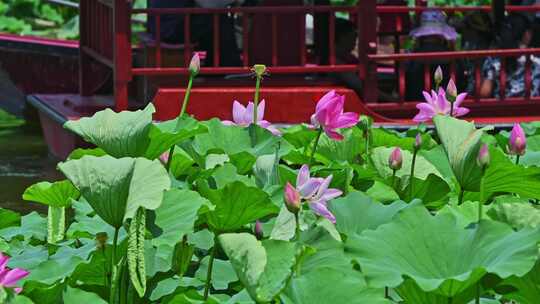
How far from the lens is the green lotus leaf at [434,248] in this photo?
6.75 feet

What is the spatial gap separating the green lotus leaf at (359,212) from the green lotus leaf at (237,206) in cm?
13

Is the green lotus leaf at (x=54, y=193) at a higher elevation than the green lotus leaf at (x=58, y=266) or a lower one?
higher

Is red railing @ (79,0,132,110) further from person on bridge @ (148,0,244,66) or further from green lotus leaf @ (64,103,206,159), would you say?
green lotus leaf @ (64,103,206,159)

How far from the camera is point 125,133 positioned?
8.74 feet

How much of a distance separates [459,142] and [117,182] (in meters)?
0.65

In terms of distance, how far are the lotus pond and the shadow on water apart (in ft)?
15.0

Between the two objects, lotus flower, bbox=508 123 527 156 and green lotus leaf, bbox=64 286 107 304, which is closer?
green lotus leaf, bbox=64 286 107 304

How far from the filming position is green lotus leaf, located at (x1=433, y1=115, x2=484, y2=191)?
250 cm

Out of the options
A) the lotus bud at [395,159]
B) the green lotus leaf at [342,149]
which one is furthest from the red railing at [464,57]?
the lotus bud at [395,159]

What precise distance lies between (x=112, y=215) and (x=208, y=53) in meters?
6.16

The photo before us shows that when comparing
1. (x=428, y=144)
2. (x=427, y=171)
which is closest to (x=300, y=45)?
(x=428, y=144)

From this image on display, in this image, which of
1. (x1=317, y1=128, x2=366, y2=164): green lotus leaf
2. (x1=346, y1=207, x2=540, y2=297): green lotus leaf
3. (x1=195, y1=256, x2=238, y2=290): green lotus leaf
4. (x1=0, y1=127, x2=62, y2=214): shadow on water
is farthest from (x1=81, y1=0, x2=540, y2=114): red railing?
(x1=346, y1=207, x2=540, y2=297): green lotus leaf

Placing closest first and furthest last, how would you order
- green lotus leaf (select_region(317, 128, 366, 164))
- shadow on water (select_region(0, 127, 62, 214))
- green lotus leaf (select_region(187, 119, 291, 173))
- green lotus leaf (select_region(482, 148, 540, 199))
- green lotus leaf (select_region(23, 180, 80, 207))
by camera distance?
green lotus leaf (select_region(482, 148, 540, 199))
green lotus leaf (select_region(23, 180, 80, 207))
green lotus leaf (select_region(187, 119, 291, 173))
green lotus leaf (select_region(317, 128, 366, 164))
shadow on water (select_region(0, 127, 62, 214))

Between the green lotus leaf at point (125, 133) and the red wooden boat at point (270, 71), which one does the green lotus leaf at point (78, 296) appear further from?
the red wooden boat at point (270, 71)
